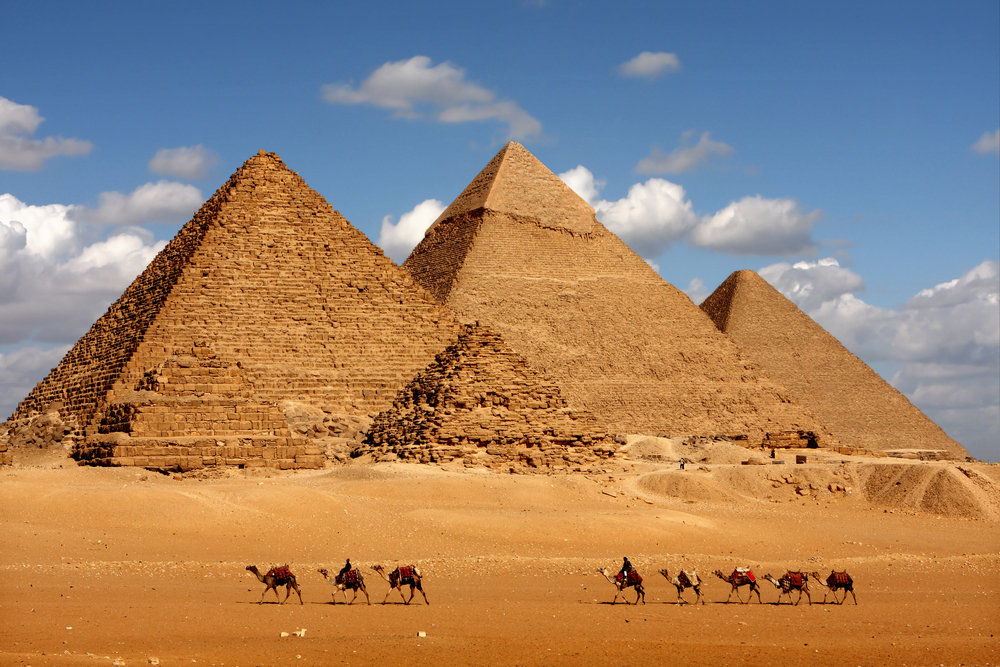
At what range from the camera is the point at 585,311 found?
51.6 meters

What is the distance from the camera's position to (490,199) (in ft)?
177

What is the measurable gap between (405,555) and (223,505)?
11.4 feet

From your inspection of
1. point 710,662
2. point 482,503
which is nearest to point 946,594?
point 710,662

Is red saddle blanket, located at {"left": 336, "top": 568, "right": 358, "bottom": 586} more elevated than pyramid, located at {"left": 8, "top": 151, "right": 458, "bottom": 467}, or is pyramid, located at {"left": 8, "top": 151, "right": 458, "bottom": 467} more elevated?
pyramid, located at {"left": 8, "top": 151, "right": 458, "bottom": 467}

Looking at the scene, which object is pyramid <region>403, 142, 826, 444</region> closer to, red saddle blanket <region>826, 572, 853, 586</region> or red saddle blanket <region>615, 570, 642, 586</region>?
red saddle blanket <region>826, 572, 853, 586</region>

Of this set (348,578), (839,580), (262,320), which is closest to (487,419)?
(262,320)

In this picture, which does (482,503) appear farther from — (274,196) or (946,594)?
(274,196)

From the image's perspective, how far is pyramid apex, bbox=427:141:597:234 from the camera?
179 feet

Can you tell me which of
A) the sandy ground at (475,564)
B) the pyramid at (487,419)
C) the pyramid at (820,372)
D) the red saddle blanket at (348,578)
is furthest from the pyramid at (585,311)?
the red saddle blanket at (348,578)

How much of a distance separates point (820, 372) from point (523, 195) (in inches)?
826

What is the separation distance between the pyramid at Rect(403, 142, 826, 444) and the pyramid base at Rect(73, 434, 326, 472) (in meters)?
23.5

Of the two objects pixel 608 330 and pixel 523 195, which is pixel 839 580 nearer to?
pixel 608 330

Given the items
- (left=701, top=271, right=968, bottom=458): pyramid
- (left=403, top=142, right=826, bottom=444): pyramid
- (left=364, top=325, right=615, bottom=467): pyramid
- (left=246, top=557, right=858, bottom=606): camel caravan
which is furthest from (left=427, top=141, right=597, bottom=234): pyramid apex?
(left=246, top=557, right=858, bottom=606): camel caravan

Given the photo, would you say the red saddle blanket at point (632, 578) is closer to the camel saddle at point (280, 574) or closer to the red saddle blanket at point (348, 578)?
the red saddle blanket at point (348, 578)
